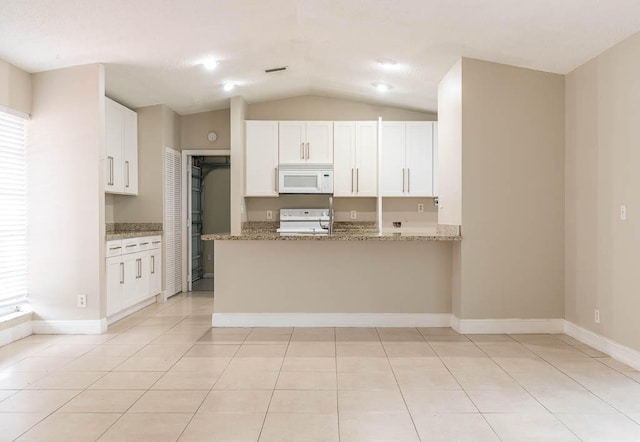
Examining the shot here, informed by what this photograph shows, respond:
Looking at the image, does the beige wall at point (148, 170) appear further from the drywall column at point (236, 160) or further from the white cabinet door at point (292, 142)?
the white cabinet door at point (292, 142)

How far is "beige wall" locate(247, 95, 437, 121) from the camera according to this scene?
6.82m

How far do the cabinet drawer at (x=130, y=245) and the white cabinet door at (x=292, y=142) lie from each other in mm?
2149

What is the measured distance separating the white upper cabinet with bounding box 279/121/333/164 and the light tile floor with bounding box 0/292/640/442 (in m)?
2.78

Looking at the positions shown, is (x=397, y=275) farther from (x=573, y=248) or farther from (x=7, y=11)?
(x=7, y=11)

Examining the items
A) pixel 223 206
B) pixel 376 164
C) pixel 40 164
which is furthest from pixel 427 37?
pixel 223 206

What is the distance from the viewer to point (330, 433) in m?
2.39

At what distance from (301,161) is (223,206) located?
2633 millimetres

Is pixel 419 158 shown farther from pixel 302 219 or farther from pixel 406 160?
pixel 302 219

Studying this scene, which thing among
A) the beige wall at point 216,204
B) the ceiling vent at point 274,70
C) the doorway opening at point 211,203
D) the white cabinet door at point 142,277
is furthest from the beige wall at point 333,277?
the beige wall at point 216,204

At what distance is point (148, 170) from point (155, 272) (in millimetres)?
1295

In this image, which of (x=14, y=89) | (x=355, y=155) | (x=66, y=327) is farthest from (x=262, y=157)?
(x=66, y=327)

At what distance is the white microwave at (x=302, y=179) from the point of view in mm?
6453

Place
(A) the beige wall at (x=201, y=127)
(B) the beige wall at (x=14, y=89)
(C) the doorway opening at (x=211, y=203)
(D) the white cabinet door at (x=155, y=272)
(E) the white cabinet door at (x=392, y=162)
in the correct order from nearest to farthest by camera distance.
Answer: (B) the beige wall at (x=14, y=89), (D) the white cabinet door at (x=155, y=272), (E) the white cabinet door at (x=392, y=162), (A) the beige wall at (x=201, y=127), (C) the doorway opening at (x=211, y=203)

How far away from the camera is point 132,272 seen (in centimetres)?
532
